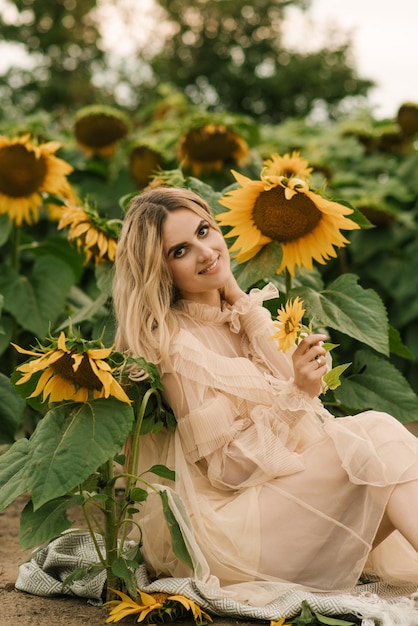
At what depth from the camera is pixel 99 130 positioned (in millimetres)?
5188

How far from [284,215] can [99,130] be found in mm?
2490

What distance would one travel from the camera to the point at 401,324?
437 cm

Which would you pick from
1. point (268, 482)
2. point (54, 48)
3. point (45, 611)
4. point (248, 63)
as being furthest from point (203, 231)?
point (248, 63)

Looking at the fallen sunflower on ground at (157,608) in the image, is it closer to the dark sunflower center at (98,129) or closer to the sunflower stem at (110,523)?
the sunflower stem at (110,523)

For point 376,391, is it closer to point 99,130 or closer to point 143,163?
point 143,163

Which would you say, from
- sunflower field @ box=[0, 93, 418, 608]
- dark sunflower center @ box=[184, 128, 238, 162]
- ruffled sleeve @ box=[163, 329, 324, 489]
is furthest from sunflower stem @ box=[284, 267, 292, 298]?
dark sunflower center @ box=[184, 128, 238, 162]

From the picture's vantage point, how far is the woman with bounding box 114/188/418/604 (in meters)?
2.51

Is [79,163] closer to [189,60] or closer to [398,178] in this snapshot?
[398,178]

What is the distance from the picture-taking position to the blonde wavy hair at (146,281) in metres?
2.70

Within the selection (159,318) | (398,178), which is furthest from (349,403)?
(398,178)

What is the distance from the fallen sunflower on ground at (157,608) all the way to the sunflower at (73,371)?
53cm

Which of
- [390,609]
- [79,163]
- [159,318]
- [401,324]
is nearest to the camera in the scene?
[390,609]

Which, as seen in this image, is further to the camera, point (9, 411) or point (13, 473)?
point (9, 411)

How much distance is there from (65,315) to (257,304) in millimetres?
1341
